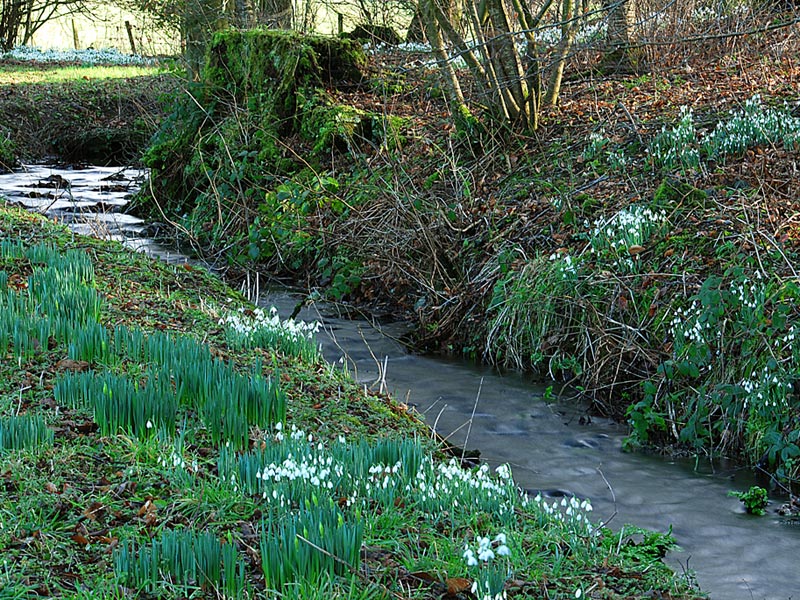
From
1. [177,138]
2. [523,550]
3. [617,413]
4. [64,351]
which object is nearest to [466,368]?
[617,413]

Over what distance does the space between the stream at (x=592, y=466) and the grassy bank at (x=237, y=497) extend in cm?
51

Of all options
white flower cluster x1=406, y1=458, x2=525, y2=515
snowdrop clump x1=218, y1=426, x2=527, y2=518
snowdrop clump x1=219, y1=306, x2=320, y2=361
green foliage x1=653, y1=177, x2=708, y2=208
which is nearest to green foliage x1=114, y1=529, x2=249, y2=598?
snowdrop clump x1=218, y1=426, x2=527, y2=518

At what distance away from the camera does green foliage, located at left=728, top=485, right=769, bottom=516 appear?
536cm

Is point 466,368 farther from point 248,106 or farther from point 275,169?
point 248,106

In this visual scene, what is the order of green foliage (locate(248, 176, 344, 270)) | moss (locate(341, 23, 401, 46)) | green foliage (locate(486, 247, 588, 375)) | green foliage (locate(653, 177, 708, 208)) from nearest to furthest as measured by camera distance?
green foliage (locate(486, 247, 588, 375)) → green foliage (locate(653, 177, 708, 208)) → green foliage (locate(248, 176, 344, 270)) → moss (locate(341, 23, 401, 46))

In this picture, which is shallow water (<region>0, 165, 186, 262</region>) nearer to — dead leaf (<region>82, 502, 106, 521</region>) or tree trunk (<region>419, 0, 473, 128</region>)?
tree trunk (<region>419, 0, 473, 128</region>)

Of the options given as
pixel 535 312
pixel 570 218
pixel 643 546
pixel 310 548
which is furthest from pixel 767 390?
pixel 310 548

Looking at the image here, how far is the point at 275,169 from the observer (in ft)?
41.1

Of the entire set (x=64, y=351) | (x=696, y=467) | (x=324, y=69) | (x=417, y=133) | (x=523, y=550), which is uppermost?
(x=324, y=69)

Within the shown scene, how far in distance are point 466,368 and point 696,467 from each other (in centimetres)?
252

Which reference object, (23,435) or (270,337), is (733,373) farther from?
(23,435)

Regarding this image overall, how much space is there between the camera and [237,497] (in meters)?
3.92

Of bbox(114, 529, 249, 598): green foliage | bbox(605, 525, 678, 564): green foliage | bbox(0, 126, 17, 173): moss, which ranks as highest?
bbox(0, 126, 17, 173): moss

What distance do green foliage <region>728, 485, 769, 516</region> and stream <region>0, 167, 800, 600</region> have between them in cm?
7
